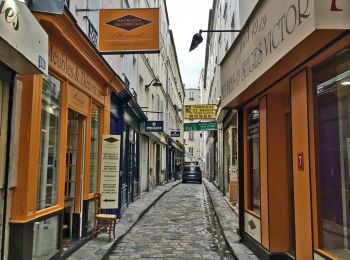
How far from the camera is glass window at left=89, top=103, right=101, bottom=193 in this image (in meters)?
9.38

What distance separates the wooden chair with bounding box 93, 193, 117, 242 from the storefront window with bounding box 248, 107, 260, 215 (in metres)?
2.92

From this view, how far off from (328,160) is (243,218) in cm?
422

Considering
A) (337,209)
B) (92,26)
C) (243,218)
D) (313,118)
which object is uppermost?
(92,26)

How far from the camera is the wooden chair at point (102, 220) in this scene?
8672 millimetres

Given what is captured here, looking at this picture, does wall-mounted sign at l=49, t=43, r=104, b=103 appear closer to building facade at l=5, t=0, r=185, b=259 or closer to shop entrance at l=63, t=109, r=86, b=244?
building facade at l=5, t=0, r=185, b=259

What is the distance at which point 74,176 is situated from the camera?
841cm

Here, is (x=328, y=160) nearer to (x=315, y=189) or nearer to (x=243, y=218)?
(x=315, y=189)

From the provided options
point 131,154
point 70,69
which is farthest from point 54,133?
point 131,154

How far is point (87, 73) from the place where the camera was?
27.6ft

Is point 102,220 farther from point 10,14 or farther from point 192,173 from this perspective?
point 192,173

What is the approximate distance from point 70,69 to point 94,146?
2816mm

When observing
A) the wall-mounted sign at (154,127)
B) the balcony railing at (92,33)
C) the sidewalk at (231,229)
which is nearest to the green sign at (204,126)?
the wall-mounted sign at (154,127)

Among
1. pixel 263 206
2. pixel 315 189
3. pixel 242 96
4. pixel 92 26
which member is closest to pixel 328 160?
pixel 315 189

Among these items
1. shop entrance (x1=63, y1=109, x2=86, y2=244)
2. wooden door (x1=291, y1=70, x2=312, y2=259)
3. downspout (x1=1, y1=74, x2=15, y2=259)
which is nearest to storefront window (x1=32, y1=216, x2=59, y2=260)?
downspout (x1=1, y1=74, x2=15, y2=259)
